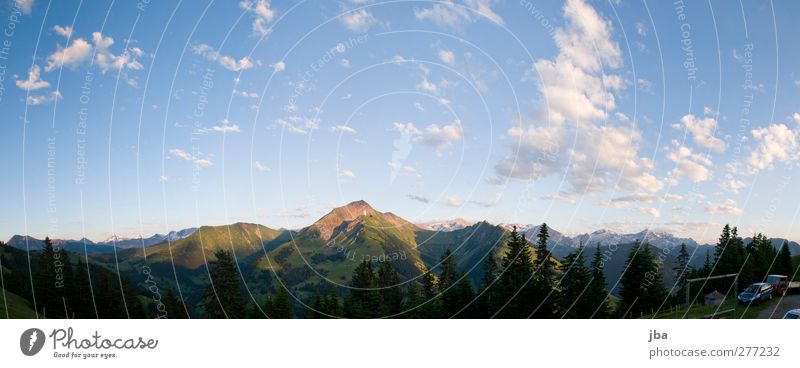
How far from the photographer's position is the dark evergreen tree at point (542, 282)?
53.5 metres

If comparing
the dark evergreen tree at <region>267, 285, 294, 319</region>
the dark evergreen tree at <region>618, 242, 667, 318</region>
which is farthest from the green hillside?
the dark evergreen tree at <region>618, 242, 667, 318</region>

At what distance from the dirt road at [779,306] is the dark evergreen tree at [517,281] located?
79.1 ft

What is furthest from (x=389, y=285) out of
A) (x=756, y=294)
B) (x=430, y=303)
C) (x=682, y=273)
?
(x=682, y=273)

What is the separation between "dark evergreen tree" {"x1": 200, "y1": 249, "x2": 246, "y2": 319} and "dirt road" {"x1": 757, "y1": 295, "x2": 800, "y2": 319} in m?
46.9

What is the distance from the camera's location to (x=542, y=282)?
54.2 meters

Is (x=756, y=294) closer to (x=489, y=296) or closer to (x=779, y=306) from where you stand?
(x=779, y=306)

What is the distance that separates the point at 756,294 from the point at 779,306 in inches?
59.5

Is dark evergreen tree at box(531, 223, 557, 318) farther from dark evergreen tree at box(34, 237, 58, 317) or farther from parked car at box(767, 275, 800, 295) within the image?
dark evergreen tree at box(34, 237, 58, 317)

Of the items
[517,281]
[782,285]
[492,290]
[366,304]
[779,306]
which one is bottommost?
[366,304]

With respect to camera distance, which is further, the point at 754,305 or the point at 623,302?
the point at 623,302
